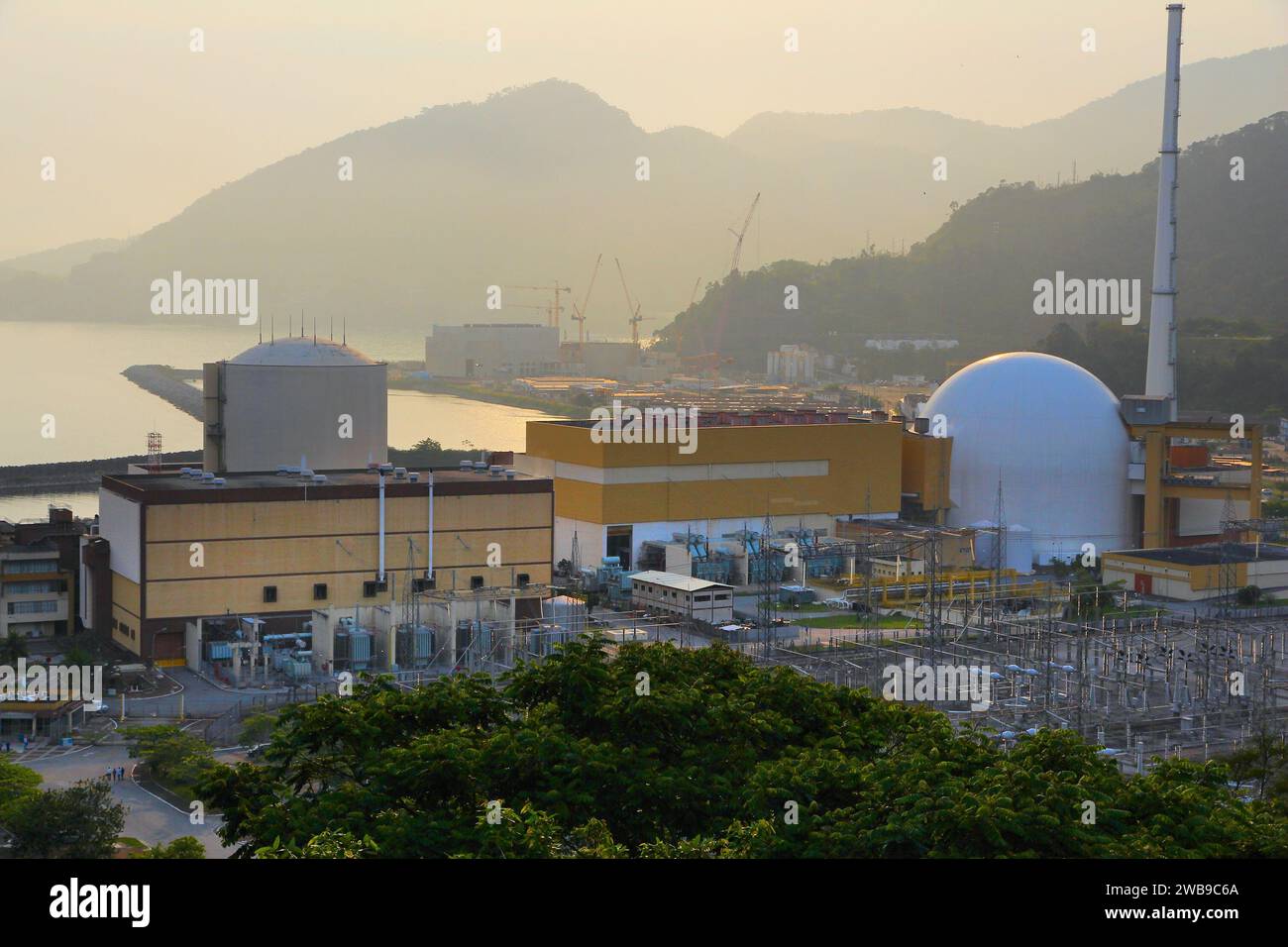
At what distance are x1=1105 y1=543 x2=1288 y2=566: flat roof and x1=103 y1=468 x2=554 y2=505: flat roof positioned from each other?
312 inches

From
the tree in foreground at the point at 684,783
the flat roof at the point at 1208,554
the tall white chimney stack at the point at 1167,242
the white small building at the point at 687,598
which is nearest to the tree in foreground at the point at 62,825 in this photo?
the tree in foreground at the point at 684,783

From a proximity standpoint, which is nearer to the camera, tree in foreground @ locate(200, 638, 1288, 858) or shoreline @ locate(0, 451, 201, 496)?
tree in foreground @ locate(200, 638, 1288, 858)

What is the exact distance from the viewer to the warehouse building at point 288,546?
1422 centimetres

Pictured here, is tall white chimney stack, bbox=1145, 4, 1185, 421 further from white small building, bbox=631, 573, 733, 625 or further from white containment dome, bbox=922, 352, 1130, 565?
white small building, bbox=631, 573, 733, 625

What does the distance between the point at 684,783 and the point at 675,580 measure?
1115 centimetres

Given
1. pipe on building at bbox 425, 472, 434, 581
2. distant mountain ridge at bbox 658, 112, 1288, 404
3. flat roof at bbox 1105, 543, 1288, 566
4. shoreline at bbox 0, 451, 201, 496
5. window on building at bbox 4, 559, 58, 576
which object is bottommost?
shoreline at bbox 0, 451, 201, 496

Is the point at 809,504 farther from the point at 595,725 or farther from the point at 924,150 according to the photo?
the point at 924,150

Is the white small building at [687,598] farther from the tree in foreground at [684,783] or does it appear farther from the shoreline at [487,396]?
the shoreline at [487,396]

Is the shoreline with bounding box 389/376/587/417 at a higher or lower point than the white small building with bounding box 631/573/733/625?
higher

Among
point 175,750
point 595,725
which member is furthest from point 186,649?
point 595,725

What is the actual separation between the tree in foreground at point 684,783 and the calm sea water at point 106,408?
16997 mm

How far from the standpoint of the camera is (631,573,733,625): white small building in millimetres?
16578

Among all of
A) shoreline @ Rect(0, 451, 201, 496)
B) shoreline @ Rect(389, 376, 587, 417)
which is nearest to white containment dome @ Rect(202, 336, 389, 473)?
shoreline @ Rect(0, 451, 201, 496)
